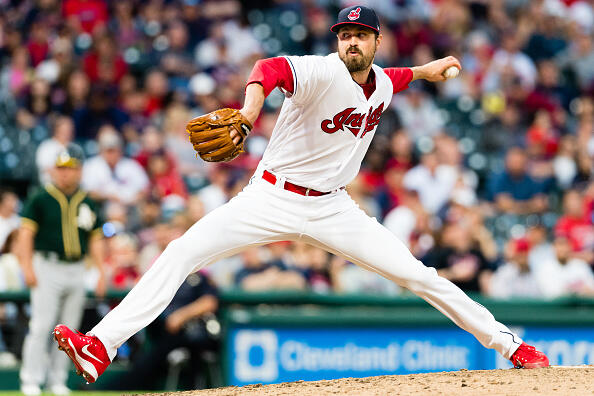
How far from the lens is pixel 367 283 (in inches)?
371

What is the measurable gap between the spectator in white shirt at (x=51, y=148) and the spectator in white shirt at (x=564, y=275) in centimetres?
537

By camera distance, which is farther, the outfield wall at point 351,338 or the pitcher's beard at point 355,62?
the outfield wall at point 351,338

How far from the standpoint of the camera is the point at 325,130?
501 cm

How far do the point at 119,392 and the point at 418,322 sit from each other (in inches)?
114

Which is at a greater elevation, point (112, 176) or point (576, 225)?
point (112, 176)

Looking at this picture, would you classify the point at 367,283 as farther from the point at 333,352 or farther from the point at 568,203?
the point at 568,203

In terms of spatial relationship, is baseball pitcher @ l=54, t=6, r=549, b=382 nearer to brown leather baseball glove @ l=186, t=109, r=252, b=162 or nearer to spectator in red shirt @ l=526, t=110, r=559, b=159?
brown leather baseball glove @ l=186, t=109, r=252, b=162

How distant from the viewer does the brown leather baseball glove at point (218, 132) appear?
4.31 metres

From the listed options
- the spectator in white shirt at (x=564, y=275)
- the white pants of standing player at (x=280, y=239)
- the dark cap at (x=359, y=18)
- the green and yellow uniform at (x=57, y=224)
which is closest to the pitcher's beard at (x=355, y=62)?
the dark cap at (x=359, y=18)

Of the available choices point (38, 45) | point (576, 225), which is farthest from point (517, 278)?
point (38, 45)

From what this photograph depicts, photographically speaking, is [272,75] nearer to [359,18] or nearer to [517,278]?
[359,18]

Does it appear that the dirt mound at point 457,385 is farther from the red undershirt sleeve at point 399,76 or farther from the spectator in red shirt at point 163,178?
the spectator in red shirt at point 163,178

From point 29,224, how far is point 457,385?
4579 mm

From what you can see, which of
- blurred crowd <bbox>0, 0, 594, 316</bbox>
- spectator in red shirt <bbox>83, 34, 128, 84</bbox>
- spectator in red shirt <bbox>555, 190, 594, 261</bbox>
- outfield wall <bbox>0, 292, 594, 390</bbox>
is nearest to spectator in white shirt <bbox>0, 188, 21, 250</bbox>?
blurred crowd <bbox>0, 0, 594, 316</bbox>
